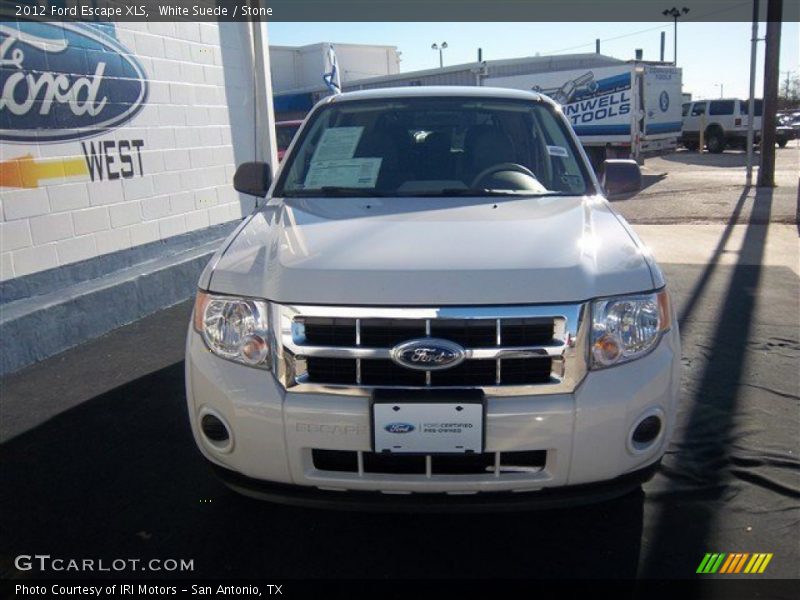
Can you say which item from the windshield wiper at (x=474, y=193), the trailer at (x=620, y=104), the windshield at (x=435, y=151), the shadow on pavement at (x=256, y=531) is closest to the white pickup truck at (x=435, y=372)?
the shadow on pavement at (x=256, y=531)

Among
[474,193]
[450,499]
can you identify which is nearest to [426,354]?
[450,499]

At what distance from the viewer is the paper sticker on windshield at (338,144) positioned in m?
3.77

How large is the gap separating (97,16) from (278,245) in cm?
408

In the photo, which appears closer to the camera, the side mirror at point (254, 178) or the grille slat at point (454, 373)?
the grille slat at point (454, 373)

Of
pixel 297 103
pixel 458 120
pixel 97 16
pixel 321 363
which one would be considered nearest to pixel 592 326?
pixel 321 363

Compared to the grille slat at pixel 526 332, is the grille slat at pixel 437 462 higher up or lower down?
lower down

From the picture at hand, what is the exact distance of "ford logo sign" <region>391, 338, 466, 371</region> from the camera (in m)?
2.30

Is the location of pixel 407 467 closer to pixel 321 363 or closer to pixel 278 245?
pixel 321 363

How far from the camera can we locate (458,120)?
12.8ft

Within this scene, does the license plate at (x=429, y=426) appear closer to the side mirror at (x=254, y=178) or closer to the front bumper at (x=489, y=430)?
the front bumper at (x=489, y=430)

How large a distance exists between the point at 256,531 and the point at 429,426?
1.02 meters

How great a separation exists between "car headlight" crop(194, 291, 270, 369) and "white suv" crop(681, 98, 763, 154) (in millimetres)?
28707

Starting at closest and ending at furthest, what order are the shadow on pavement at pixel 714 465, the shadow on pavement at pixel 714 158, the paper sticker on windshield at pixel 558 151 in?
the shadow on pavement at pixel 714 465
the paper sticker on windshield at pixel 558 151
the shadow on pavement at pixel 714 158

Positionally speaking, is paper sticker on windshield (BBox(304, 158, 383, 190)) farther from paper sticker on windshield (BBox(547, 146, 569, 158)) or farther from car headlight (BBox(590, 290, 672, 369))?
car headlight (BBox(590, 290, 672, 369))
